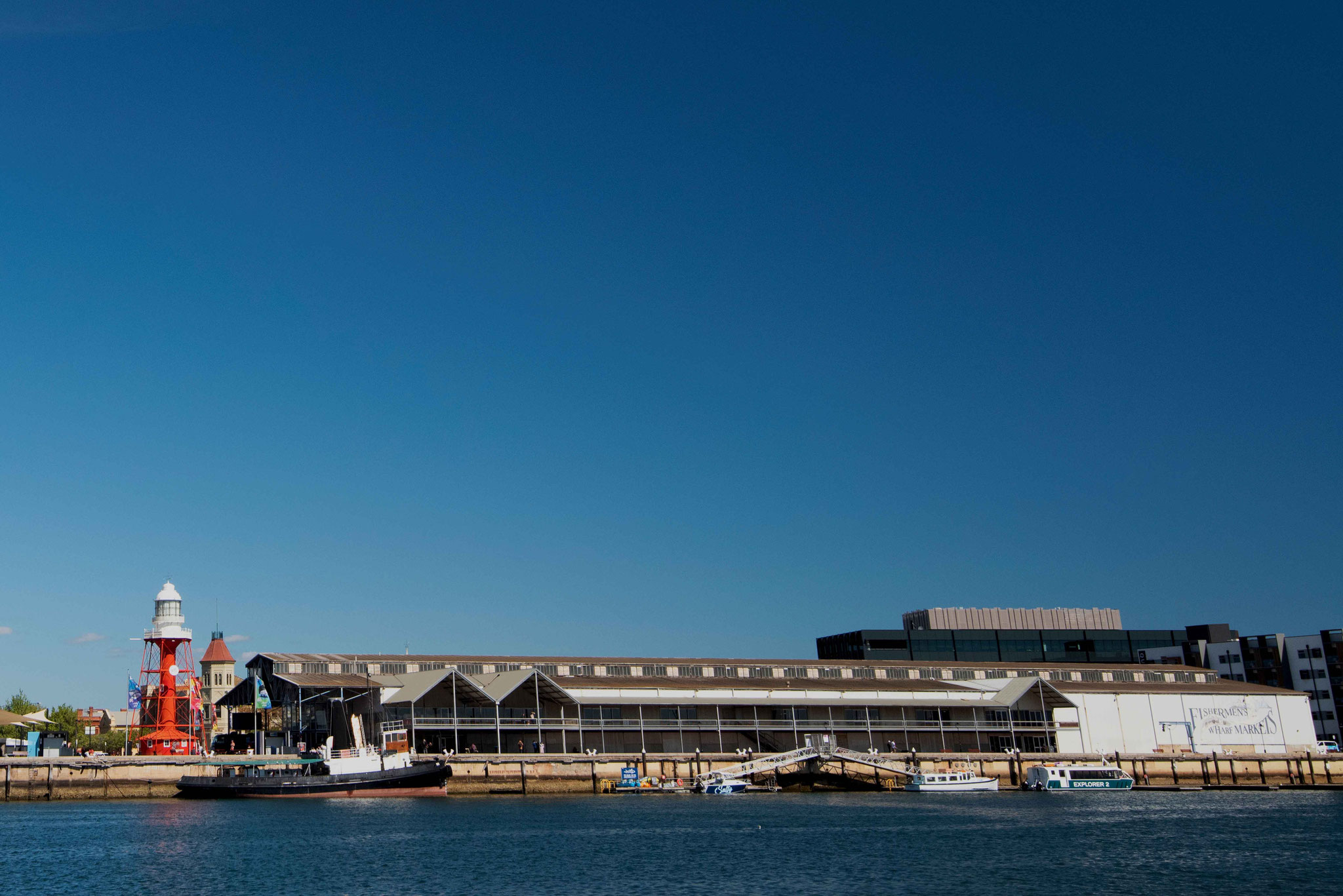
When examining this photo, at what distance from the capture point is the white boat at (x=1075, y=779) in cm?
9812

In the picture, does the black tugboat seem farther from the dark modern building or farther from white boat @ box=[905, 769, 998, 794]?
the dark modern building

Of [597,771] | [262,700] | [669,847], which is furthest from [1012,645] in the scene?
[669,847]

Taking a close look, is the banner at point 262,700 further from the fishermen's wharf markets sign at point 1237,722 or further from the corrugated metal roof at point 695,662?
the fishermen's wharf markets sign at point 1237,722

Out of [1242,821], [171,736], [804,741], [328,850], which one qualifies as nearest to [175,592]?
[171,736]

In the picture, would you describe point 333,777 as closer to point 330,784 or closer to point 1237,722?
point 330,784

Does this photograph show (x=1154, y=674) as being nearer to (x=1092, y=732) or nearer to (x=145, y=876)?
(x=1092, y=732)

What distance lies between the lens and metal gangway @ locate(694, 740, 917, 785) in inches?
3728

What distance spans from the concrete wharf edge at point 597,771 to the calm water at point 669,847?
2.94 meters

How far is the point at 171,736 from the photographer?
111938mm

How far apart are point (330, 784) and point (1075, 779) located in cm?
5843

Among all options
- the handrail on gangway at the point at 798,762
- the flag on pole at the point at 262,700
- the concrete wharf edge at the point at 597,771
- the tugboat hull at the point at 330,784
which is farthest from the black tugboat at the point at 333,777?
the handrail on gangway at the point at 798,762

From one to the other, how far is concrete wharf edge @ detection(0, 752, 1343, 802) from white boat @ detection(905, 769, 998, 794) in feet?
13.4

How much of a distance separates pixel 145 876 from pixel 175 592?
8092cm

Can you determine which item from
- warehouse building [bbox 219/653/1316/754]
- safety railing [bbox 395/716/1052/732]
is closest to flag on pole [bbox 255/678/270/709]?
warehouse building [bbox 219/653/1316/754]
